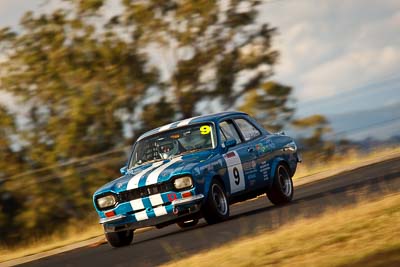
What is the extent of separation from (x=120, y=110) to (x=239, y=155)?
17.8 meters

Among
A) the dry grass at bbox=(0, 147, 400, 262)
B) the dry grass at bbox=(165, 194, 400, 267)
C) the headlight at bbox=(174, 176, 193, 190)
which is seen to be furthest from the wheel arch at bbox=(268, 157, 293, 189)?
the dry grass at bbox=(0, 147, 400, 262)

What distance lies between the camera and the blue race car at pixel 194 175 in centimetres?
1247

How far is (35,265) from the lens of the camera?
1391 cm

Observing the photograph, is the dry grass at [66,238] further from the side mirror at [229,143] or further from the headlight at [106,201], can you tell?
the side mirror at [229,143]

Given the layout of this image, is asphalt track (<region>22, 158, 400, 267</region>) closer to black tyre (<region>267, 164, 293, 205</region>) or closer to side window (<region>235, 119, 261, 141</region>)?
black tyre (<region>267, 164, 293, 205</region>)

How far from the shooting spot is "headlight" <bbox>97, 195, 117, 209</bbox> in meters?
12.8

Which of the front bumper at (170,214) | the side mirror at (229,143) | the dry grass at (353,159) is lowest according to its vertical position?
the dry grass at (353,159)

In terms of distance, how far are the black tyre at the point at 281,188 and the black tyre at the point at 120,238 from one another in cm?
237

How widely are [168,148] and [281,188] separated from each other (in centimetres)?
203

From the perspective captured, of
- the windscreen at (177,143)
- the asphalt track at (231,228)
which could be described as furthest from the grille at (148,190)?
the windscreen at (177,143)

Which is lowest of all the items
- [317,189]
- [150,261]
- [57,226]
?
[57,226]

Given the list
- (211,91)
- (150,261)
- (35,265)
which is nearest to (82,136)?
(211,91)

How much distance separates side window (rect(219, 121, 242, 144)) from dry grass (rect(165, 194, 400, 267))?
120 inches

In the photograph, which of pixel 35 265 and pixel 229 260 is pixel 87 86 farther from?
pixel 229 260
